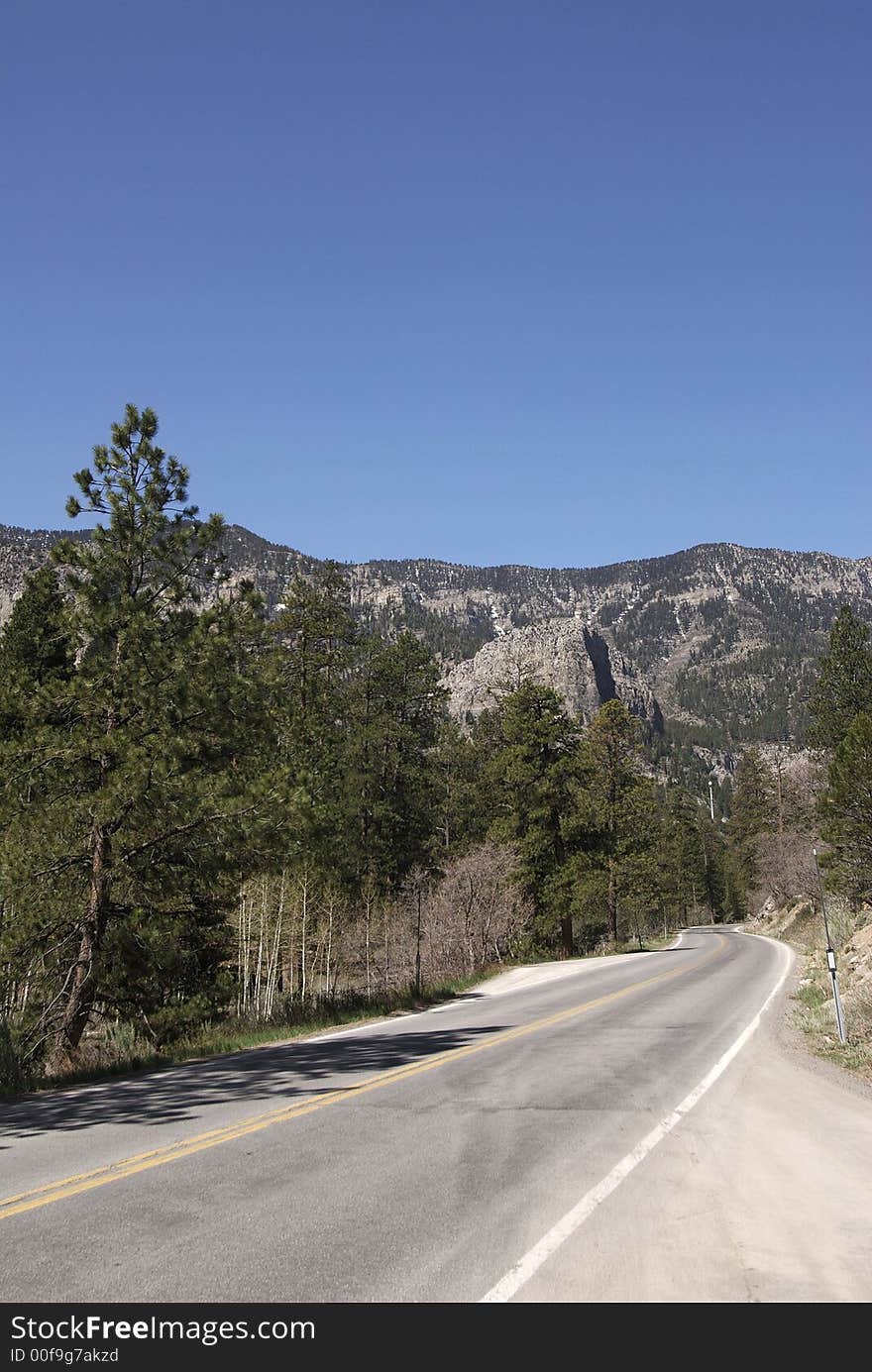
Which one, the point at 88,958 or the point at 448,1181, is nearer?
the point at 448,1181

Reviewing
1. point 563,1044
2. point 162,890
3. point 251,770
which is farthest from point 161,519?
point 563,1044

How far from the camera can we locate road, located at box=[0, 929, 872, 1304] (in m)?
4.35

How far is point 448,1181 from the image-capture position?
19.7 feet

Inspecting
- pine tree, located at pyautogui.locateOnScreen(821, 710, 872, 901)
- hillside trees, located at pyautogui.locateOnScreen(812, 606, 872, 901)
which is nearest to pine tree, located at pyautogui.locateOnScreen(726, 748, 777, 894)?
hillside trees, located at pyautogui.locateOnScreen(812, 606, 872, 901)

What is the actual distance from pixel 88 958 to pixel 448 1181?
10.0 metres

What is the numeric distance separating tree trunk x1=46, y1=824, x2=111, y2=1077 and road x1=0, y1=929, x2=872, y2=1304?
301 cm

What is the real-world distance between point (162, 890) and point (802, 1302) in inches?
496

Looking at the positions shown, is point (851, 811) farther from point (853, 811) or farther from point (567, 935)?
point (567, 935)

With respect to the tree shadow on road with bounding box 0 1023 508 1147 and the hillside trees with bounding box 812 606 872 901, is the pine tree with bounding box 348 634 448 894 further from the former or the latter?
the tree shadow on road with bounding box 0 1023 508 1147

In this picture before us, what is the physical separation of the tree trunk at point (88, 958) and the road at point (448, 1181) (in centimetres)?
301

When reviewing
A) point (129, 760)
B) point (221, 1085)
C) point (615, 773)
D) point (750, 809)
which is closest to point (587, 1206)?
point (221, 1085)

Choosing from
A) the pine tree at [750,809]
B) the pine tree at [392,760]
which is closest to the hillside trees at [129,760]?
the pine tree at [392,760]

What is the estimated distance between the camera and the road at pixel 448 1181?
4352mm

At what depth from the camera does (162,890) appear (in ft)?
49.3
